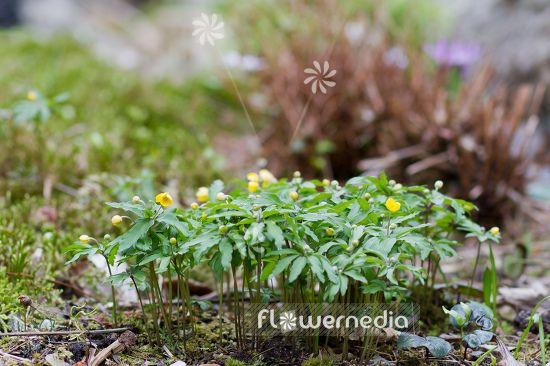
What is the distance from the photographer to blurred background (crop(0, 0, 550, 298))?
251 centimetres

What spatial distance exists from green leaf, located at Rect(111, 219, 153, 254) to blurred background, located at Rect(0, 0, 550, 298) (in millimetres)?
758

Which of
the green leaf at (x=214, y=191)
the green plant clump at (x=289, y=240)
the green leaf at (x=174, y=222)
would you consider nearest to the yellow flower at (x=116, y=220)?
the green plant clump at (x=289, y=240)

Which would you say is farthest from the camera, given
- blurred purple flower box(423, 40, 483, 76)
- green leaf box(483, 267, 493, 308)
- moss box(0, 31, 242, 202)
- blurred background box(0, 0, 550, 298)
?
blurred purple flower box(423, 40, 483, 76)

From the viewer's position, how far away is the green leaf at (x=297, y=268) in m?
1.16

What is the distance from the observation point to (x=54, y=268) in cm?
187

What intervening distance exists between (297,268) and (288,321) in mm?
365

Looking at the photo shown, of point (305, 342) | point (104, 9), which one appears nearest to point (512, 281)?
point (305, 342)

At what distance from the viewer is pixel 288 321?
146cm

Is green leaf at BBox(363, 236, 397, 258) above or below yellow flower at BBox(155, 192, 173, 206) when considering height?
below

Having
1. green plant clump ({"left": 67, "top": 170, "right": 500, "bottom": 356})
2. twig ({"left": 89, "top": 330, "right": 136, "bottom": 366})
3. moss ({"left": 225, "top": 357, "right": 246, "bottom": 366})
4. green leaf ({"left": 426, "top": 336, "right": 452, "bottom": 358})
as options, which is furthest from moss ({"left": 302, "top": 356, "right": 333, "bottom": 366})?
twig ({"left": 89, "top": 330, "right": 136, "bottom": 366})

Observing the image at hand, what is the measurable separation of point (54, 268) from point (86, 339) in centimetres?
51

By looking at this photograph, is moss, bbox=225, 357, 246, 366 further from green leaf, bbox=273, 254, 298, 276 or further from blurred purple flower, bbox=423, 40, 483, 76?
blurred purple flower, bbox=423, 40, 483, 76

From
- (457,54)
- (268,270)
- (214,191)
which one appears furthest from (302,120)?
(268,270)

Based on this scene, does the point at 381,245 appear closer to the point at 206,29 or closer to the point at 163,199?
the point at 163,199
